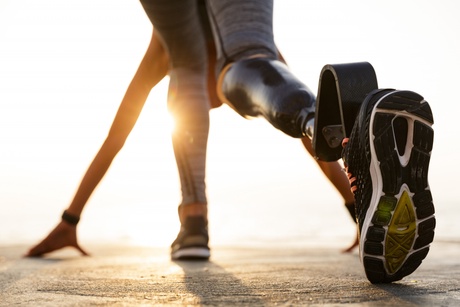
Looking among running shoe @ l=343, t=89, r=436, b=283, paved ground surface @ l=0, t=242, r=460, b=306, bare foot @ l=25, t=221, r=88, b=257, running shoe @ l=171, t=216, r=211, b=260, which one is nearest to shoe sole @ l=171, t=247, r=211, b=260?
running shoe @ l=171, t=216, r=211, b=260

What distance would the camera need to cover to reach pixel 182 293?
106cm

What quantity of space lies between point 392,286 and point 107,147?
6.01 ft

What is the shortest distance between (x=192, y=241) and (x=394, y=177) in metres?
1.23

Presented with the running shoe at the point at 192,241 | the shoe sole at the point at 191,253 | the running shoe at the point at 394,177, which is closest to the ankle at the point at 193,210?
the running shoe at the point at 192,241

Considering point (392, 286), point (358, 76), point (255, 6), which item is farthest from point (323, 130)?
point (255, 6)

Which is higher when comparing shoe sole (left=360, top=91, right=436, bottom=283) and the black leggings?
the black leggings

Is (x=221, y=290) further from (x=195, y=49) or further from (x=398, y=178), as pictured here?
(x=195, y=49)

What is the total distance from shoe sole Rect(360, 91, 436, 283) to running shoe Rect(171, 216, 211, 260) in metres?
1.13

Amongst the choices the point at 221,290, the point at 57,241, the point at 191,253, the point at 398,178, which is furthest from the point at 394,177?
the point at 57,241

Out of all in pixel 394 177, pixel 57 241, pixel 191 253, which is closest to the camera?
pixel 394 177

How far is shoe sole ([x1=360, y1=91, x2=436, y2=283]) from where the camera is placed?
1.02m

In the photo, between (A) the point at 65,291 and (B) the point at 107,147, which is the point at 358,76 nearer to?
(A) the point at 65,291

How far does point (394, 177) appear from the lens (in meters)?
1.02

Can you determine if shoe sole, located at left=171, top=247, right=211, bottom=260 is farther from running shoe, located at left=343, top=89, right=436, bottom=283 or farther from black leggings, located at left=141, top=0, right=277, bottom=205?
running shoe, located at left=343, top=89, right=436, bottom=283
